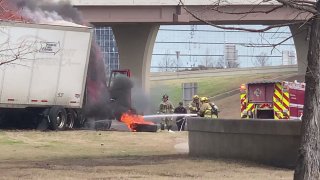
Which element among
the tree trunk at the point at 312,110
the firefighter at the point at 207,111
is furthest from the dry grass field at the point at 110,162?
the tree trunk at the point at 312,110

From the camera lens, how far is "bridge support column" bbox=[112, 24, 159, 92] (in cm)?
5122

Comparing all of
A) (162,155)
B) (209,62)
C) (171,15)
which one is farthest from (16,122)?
(209,62)

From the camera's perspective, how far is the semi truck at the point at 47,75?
2028 centimetres

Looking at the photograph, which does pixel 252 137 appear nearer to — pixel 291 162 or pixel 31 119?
pixel 291 162

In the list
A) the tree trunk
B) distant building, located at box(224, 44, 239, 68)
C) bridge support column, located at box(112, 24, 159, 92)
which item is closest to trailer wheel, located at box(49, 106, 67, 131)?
the tree trunk

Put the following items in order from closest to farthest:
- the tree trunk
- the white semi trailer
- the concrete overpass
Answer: the tree trunk, the white semi trailer, the concrete overpass

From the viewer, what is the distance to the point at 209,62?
127m

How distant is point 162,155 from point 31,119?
10.3m

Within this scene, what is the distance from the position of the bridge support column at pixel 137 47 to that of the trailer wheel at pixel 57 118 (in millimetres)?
28793

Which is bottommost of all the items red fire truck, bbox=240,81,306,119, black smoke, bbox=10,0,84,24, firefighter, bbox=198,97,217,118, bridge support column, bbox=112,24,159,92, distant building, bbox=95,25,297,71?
firefighter, bbox=198,97,217,118

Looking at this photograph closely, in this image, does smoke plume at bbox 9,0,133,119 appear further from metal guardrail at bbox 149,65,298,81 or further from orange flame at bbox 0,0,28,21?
metal guardrail at bbox 149,65,298,81

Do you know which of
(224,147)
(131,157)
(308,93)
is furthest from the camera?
(131,157)

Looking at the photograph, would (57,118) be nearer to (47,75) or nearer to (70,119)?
(70,119)

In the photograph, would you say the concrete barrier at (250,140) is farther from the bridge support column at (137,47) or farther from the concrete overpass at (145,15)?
the bridge support column at (137,47)
